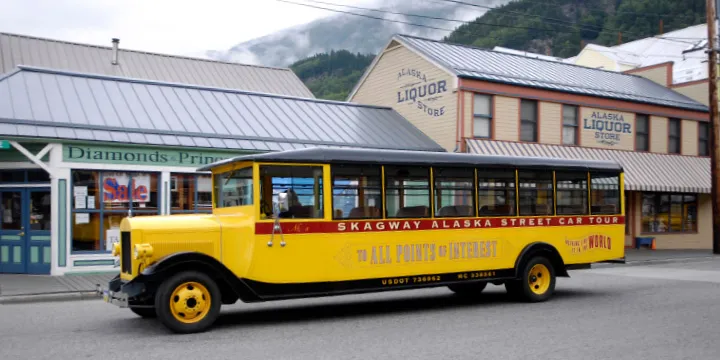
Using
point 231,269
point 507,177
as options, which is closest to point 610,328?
point 507,177

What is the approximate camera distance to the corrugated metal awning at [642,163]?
2310 centimetres

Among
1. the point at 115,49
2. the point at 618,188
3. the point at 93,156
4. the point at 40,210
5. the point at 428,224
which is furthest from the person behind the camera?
the point at 115,49

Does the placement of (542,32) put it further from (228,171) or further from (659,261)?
(228,171)

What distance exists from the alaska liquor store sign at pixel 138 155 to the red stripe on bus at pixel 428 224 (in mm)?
8490

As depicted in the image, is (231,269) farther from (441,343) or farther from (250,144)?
(250,144)

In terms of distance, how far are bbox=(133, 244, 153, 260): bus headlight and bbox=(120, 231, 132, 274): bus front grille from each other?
35 cm

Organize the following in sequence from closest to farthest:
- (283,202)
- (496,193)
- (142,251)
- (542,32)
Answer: (142,251) < (283,202) < (496,193) < (542,32)

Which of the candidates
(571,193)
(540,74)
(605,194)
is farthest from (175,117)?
(540,74)

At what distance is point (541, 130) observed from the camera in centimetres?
2420

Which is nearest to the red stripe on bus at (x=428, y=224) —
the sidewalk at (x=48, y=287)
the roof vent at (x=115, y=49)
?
the sidewalk at (x=48, y=287)

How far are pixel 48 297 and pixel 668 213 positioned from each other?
24.8 m

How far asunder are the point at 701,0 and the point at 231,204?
198 feet

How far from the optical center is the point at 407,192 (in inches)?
417

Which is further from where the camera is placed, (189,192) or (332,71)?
(332,71)
